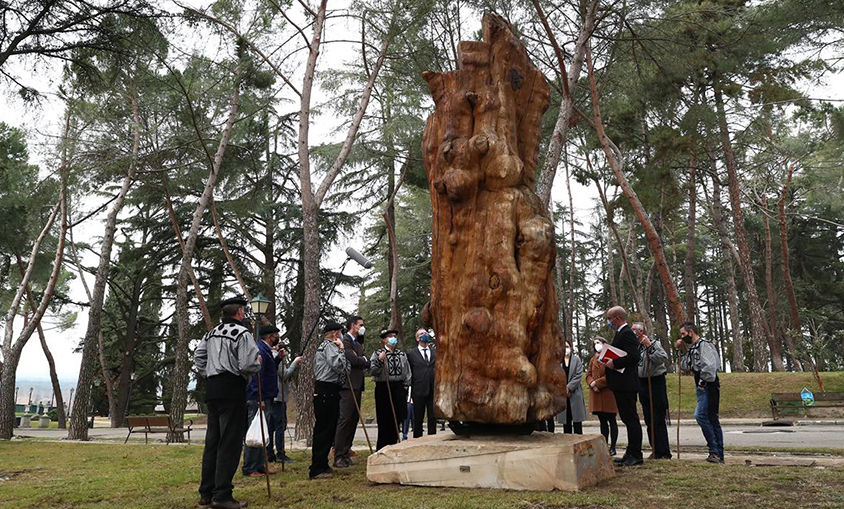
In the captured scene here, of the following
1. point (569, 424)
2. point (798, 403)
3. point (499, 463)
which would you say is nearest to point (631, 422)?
point (569, 424)

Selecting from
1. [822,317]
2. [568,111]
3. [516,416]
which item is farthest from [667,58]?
[822,317]

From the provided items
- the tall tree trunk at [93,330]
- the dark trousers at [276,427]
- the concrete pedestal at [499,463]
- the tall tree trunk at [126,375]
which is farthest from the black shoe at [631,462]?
the tall tree trunk at [126,375]

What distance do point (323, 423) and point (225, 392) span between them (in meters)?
1.50

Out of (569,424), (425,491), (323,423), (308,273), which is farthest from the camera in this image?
(308,273)

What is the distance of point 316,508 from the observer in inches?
186

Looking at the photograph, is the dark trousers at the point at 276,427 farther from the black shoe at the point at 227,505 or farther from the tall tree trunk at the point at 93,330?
the tall tree trunk at the point at 93,330

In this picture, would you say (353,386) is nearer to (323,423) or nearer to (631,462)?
(323,423)

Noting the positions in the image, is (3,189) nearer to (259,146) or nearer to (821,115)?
(259,146)

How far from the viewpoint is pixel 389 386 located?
25.4 feet

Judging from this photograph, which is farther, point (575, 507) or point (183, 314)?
point (183, 314)

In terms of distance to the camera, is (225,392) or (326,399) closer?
(225,392)

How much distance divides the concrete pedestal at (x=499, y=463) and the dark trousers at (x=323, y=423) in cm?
84

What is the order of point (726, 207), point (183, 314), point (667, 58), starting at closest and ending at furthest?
point (667, 58), point (183, 314), point (726, 207)

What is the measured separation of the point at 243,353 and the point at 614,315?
4.24 meters
